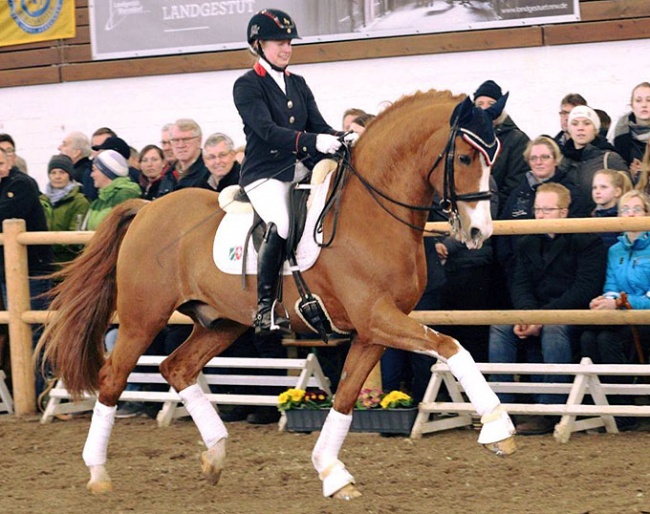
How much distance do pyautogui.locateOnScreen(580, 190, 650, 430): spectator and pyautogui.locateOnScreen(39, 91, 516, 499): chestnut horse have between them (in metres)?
2.03

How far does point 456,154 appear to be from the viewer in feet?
19.0

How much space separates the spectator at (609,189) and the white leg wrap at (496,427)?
2.72 m

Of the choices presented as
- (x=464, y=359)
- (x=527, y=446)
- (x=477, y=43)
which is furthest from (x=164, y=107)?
(x=464, y=359)

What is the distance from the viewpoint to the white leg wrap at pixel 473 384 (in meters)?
5.65

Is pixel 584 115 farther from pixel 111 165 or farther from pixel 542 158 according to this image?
pixel 111 165

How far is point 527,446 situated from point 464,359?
6.51 feet

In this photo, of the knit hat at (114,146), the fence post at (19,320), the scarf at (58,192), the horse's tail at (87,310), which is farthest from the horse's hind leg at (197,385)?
the knit hat at (114,146)

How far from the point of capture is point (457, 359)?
5.73 m

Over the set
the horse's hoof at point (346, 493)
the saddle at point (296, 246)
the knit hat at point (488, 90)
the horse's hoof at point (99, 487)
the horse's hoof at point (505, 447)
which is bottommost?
the horse's hoof at point (99, 487)

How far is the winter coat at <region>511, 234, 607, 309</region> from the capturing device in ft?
25.7

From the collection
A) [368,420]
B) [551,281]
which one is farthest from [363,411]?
[551,281]

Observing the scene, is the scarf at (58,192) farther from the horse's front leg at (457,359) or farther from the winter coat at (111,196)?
the horse's front leg at (457,359)

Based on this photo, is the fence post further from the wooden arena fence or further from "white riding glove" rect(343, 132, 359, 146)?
"white riding glove" rect(343, 132, 359, 146)

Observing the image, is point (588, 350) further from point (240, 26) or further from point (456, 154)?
point (240, 26)
